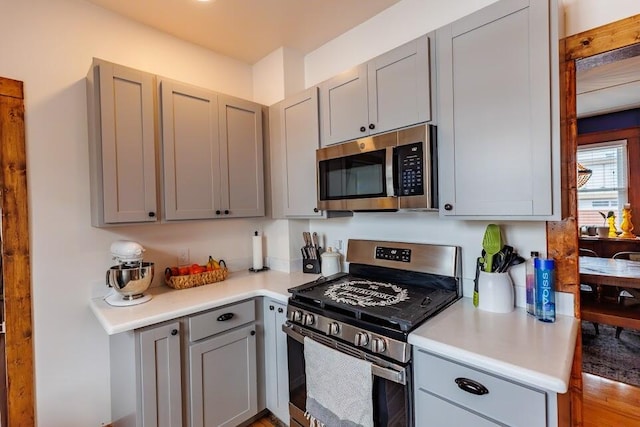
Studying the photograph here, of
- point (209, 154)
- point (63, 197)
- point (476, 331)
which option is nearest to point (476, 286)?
point (476, 331)

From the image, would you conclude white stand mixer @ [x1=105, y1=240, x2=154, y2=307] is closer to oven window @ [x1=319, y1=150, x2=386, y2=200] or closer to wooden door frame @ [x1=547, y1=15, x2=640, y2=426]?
oven window @ [x1=319, y1=150, x2=386, y2=200]

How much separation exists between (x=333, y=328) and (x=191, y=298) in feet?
2.98

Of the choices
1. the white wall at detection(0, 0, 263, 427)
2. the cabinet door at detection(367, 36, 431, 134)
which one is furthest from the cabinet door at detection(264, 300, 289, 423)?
the cabinet door at detection(367, 36, 431, 134)

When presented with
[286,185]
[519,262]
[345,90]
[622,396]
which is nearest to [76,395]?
[286,185]

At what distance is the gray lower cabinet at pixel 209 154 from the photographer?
74.8 inches

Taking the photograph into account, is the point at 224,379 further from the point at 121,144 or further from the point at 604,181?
the point at 604,181

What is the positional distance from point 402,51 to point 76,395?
2.69 metres

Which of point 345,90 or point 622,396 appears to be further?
point 622,396

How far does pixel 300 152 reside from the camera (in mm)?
2188

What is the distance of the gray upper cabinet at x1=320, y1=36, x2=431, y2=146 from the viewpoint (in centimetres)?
154

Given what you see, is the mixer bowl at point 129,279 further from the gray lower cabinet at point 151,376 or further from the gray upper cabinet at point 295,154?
the gray upper cabinet at point 295,154

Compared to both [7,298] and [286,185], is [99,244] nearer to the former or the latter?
[7,298]

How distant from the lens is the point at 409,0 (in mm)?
1914

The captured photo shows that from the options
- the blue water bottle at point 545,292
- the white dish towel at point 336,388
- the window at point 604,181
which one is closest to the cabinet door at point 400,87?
the blue water bottle at point 545,292
